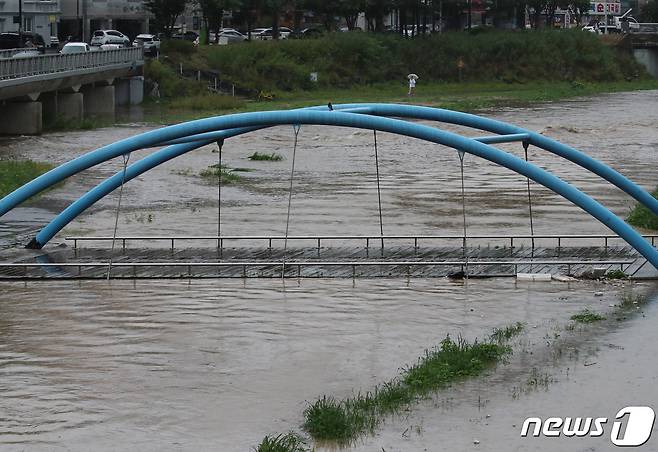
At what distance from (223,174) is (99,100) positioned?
2478 cm

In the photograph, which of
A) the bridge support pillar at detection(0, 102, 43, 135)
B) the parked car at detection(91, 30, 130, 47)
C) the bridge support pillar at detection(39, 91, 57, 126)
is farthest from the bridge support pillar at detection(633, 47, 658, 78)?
the bridge support pillar at detection(0, 102, 43, 135)

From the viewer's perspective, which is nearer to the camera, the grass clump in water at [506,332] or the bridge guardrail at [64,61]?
the grass clump in water at [506,332]

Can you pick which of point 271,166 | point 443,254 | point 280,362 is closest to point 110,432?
point 280,362

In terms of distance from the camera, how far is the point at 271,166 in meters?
40.6

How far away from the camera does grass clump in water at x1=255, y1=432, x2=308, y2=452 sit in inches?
501

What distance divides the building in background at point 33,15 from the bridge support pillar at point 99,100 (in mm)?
15083

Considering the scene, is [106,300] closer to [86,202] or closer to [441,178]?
[86,202]

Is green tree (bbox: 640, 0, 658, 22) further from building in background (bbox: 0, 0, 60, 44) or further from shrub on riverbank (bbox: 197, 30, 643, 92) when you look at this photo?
building in background (bbox: 0, 0, 60, 44)

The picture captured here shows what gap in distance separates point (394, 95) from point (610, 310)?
53.3m

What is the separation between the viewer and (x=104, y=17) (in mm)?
85875

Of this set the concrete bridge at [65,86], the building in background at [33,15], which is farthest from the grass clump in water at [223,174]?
the building in background at [33,15]

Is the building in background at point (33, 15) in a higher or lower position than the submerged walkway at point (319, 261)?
higher

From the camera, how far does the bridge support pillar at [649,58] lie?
300 ft

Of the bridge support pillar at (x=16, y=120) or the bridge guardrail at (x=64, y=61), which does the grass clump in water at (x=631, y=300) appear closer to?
the bridge guardrail at (x=64, y=61)
